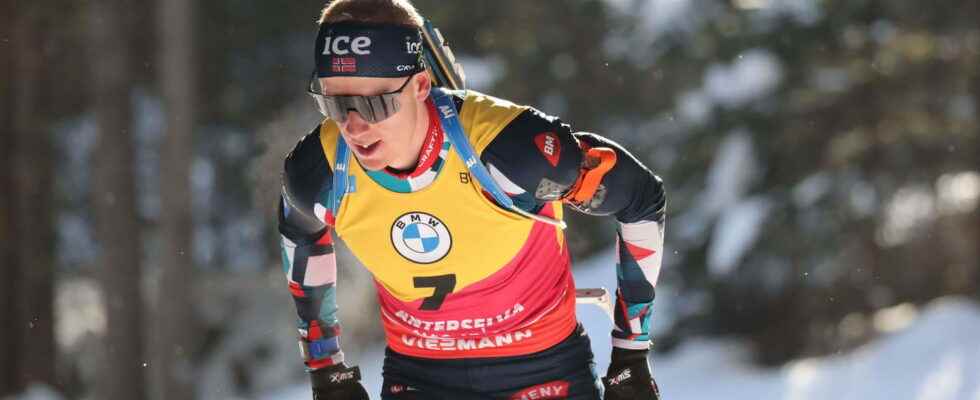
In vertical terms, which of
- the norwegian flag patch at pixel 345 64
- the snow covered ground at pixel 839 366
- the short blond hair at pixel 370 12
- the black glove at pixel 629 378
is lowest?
the black glove at pixel 629 378

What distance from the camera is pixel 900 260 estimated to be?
10.2 m

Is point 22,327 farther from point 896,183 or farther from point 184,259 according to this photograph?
point 896,183

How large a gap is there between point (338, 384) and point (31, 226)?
1011cm

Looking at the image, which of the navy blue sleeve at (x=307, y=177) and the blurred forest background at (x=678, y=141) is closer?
the navy blue sleeve at (x=307, y=177)

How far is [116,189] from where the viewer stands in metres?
10.9

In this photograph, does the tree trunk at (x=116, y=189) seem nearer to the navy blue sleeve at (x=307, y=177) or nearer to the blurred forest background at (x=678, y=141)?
the blurred forest background at (x=678, y=141)

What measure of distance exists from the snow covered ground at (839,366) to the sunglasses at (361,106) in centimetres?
608

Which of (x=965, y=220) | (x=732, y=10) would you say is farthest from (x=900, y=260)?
(x=732, y=10)

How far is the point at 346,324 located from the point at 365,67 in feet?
26.0

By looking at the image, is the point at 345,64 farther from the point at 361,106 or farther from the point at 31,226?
the point at 31,226

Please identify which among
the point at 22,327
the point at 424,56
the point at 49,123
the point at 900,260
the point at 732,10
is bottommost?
the point at 22,327

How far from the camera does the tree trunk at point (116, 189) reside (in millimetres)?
10938

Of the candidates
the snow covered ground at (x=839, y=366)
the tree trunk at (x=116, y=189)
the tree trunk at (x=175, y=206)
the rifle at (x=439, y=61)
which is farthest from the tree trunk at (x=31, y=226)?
the rifle at (x=439, y=61)

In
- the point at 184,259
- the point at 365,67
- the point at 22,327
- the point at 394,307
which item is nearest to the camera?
the point at 365,67
